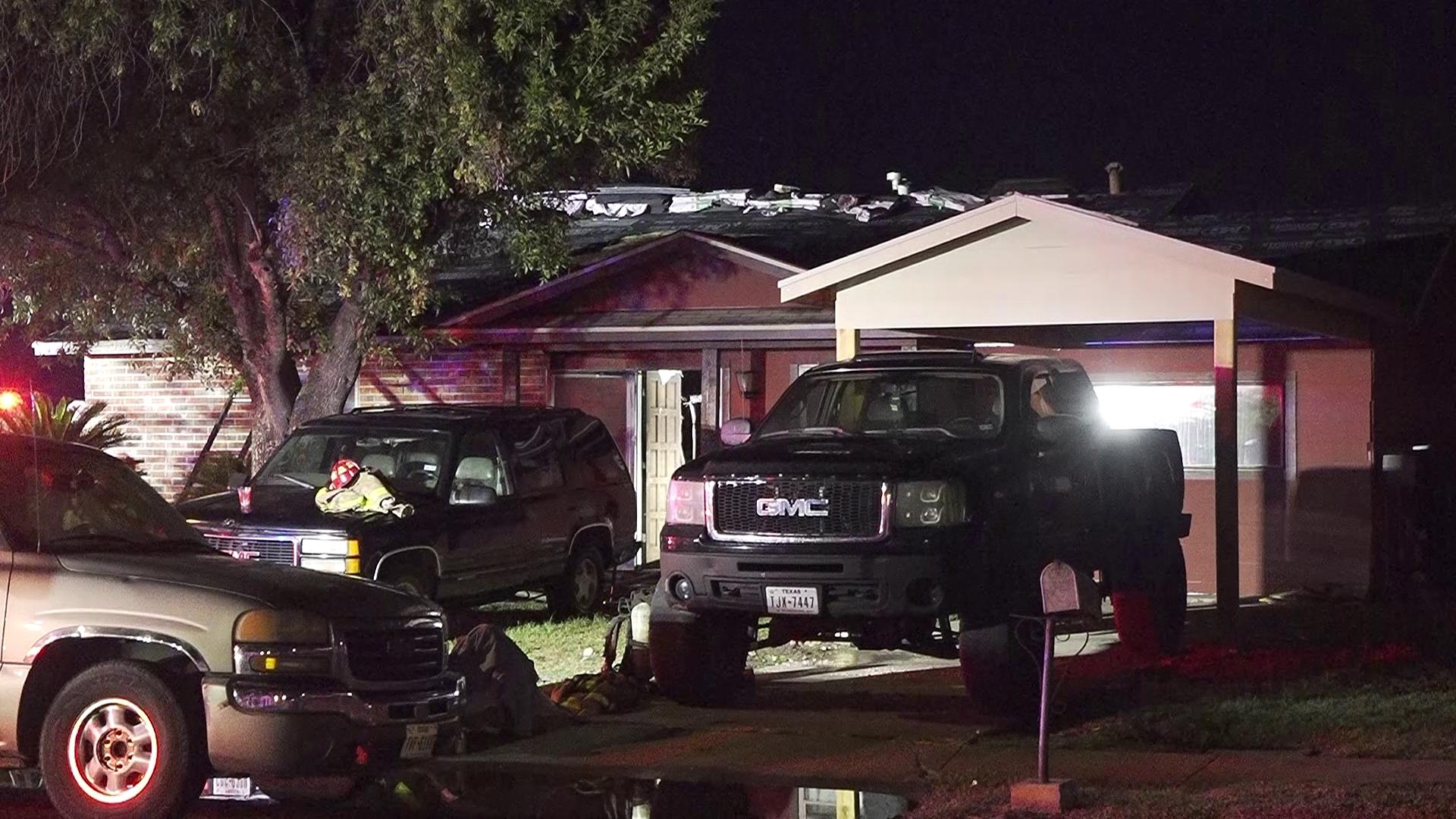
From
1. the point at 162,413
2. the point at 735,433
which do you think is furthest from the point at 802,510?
the point at 162,413

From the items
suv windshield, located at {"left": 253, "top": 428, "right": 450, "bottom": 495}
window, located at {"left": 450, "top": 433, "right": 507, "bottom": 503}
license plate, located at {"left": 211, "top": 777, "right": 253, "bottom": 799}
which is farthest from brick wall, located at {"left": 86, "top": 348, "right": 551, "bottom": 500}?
license plate, located at {"left": 211, "top": 777, "right": 253, "bottom": 799}

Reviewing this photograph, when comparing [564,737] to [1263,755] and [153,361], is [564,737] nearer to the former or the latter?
[1263,755]

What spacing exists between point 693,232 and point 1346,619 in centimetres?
725

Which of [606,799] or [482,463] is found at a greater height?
[482,463]

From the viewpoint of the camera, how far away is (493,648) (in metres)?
11.0

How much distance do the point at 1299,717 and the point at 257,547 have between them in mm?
7284

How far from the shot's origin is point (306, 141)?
15.5 meters

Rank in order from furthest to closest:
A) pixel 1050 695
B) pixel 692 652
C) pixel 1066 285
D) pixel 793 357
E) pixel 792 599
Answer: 1. pixel 793 357
2. pixel 1066 285
3. pixel 692 652
4. pixel 792 599
5. pixel 1050 695

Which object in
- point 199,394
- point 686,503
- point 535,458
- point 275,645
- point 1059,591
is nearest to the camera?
point 275,645

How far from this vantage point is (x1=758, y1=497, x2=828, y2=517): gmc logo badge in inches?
433

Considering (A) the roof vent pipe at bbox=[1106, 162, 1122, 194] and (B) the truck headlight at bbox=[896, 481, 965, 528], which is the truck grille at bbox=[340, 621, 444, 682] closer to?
(B) the truck headlight at bbox=[896, 481, 965, 528]

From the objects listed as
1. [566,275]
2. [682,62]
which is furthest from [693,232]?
[682,62]

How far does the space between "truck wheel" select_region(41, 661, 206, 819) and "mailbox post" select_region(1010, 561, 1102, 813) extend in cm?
364

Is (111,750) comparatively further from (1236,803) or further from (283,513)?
(283,513)
